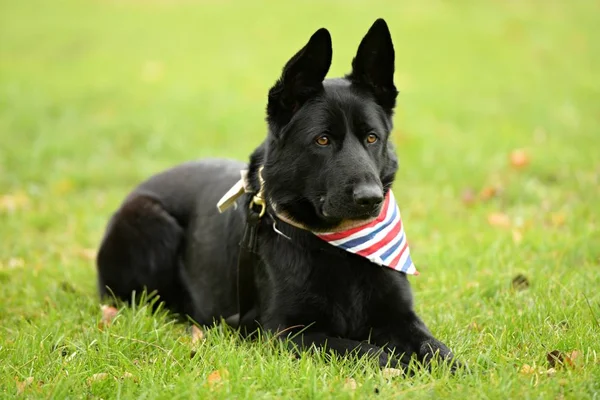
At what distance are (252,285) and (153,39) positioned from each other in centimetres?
1155

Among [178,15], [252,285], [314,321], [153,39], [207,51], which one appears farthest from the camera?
[178,15]

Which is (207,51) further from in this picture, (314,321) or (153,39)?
(314,321)

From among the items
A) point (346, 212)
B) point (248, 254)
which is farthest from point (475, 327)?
point (248, 254)

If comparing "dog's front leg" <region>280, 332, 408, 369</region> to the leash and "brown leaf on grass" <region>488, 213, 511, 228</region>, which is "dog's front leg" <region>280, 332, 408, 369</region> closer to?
the leash

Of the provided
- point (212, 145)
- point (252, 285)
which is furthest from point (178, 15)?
point (252, 285)

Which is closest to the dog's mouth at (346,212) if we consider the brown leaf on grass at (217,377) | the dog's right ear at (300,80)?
the dog's right ear at (300,80)

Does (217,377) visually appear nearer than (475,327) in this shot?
Yes

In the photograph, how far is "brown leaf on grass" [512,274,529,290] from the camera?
411 centimetres

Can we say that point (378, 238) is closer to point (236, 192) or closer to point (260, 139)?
point (236, 192)

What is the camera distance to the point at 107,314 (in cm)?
402

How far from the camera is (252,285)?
143 inches

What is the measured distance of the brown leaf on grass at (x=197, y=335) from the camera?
11.4 feet

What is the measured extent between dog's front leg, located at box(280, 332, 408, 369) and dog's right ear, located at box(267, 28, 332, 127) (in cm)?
103

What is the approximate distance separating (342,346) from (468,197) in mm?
3438
